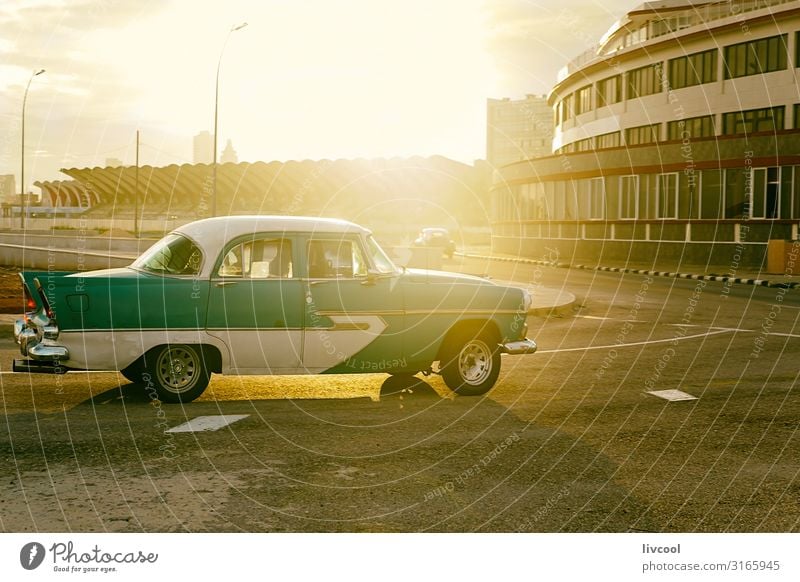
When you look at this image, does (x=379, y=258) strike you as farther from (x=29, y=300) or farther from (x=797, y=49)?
(x=797, y=49)

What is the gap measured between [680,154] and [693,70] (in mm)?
9586

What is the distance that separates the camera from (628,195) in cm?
4509

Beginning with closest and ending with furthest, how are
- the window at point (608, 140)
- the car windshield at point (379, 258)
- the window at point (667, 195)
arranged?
1. the car windshield at point (379, 258)
2. the window at point (667, 195)
3. the window at point (608, 140)

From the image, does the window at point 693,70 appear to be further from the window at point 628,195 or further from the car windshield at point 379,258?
the car windshield at point 379,258

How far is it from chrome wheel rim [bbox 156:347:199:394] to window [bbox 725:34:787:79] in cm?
4348

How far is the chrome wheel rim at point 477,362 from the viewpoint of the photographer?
9055 millimetres

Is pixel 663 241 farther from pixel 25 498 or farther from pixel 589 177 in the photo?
pixel 25 498

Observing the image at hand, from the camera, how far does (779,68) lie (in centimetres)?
4428

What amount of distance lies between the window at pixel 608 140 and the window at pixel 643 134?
1.78 metres

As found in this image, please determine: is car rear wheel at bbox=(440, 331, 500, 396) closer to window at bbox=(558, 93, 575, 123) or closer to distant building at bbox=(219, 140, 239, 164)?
window at bbox=(558, 93, 575, 123)

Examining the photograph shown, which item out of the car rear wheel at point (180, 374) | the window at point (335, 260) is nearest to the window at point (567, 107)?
the window at point (335, 260)

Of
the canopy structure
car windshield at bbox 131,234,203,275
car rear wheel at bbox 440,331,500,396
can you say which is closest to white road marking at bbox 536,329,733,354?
car rear wheel at bbox 440,331,500,396

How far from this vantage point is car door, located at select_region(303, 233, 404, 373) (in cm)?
838
